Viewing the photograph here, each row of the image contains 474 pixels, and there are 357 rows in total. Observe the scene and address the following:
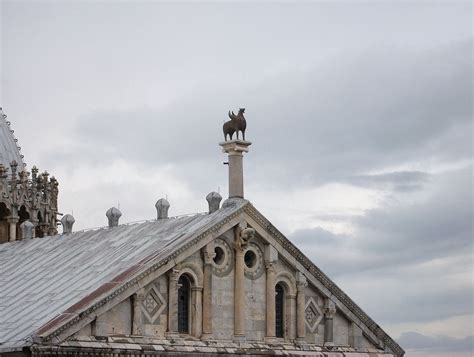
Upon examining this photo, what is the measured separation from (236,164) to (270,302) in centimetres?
635

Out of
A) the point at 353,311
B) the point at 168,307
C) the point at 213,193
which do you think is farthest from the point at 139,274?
the point at 353,311

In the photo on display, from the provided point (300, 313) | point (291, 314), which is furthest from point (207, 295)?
point (300, 313)

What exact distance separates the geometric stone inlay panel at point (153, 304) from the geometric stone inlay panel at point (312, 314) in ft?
29.4

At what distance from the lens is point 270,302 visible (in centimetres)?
5981

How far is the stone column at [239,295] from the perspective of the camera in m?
58.2

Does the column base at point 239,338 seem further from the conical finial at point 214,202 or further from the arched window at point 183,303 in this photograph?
the conical finial at point 214,202

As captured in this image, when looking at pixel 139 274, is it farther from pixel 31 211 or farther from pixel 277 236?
pixel 31 211

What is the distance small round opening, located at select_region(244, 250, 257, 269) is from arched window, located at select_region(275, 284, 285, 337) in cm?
192

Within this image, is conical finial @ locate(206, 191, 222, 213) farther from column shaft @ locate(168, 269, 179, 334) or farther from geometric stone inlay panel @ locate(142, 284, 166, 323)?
geometric stone inlay panel @ locate(142, 284, 166, 323)

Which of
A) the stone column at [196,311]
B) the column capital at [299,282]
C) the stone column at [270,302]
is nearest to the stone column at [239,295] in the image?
the stone column at [270,302]

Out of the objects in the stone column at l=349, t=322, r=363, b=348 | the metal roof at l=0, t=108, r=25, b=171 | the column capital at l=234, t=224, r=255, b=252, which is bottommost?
the stone column at l=349, t=322, r=363, b=348

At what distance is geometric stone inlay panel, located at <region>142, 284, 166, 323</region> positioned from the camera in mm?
54938

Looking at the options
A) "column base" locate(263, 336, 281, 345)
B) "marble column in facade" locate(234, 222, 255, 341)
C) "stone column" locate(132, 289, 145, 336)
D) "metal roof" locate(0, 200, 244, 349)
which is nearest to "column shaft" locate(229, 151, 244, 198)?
"metal roof" locate(0, 200, 244, 349)

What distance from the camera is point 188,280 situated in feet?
187
